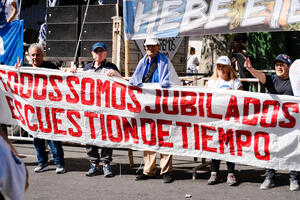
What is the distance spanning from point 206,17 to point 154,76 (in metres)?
1.33

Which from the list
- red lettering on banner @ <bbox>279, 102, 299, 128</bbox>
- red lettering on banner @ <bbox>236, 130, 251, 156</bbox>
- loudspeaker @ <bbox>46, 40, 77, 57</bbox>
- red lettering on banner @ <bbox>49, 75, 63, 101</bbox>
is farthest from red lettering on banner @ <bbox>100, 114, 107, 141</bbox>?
loudspeaker @ <bbox>46, 40, 77, 57</bbox>

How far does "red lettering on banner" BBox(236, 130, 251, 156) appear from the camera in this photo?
699 centimetres

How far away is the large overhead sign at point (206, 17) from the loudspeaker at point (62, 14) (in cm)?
406

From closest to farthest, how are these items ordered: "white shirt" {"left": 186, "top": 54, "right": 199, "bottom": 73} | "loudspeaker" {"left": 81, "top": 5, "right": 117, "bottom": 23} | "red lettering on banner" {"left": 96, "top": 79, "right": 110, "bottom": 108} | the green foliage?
"red lettering on banner" {"left": 96, "top": 79, "right": 110, "bottom": 108} → "loudspeaker" {"left": 81, "top": 5, "right": 117, "bottom": 23} → the green foliage → "white shirt" {"left": 186, "top": 54, "right": 199, "bottom": 73}

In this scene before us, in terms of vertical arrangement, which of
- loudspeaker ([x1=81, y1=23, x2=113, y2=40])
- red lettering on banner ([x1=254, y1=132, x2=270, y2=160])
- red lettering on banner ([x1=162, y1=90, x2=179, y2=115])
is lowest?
red lettering on banner ([x1=254, y1=132, x2=270, y2=160])

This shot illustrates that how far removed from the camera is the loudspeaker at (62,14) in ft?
40.6

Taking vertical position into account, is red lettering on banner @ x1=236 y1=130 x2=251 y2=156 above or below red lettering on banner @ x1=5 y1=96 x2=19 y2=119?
below

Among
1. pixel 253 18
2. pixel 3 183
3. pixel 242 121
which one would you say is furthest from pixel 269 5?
pixel 3 183

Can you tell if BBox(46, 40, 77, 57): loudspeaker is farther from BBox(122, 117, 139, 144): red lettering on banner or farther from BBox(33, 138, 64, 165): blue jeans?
BBox(122, 117, 139, 144): red lettering on banner

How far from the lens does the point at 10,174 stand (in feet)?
9.84

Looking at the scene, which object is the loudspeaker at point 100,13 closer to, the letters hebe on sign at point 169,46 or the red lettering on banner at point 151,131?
the letters hebe on sign at point 169,46

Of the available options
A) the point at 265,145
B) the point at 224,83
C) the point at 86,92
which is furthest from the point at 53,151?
the point at 265,145

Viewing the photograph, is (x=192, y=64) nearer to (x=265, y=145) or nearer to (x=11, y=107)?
(x=11, y=107)

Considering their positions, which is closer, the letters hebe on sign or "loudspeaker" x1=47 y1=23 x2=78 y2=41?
the letters hebe on sign
